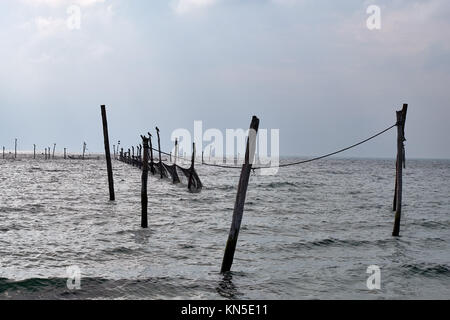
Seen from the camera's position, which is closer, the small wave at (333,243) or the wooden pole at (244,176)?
the wooden pole at (244,176)

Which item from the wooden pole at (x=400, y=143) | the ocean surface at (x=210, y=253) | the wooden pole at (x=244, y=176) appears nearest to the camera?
the ocean surface at (x=210, y=253)

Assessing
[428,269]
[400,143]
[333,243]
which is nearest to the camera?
[428,269]

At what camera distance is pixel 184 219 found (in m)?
15.1

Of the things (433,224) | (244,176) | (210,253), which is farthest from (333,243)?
(433,224)

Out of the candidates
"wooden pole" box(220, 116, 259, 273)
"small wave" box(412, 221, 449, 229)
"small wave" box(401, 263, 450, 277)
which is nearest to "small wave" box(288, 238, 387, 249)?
"small wave" box(401, 263, 450, 277)

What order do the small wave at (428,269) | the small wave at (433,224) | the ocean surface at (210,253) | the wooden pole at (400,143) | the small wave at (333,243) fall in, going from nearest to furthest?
the ocean surface at (210,253) → the small wave at (428,269) → the small wave at (333,243) → the wooden pole at (400,143) → the small wave at (433,224)

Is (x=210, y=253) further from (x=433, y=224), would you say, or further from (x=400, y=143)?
(x=433, y=224)

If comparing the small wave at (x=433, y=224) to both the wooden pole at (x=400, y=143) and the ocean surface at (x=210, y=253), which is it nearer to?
the ocean surface at (x=210, y=253)

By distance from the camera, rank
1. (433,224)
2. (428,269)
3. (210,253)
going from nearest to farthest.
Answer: (428,269), (210,253), (433,224)

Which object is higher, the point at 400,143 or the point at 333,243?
the point at 400,143

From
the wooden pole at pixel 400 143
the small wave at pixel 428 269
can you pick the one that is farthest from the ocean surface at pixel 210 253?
the wooden pole at pixel 400 143

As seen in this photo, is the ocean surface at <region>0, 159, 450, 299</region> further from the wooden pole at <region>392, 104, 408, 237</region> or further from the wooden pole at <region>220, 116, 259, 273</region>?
the wooden pole at <region>392, 104, 408, 237</region>
